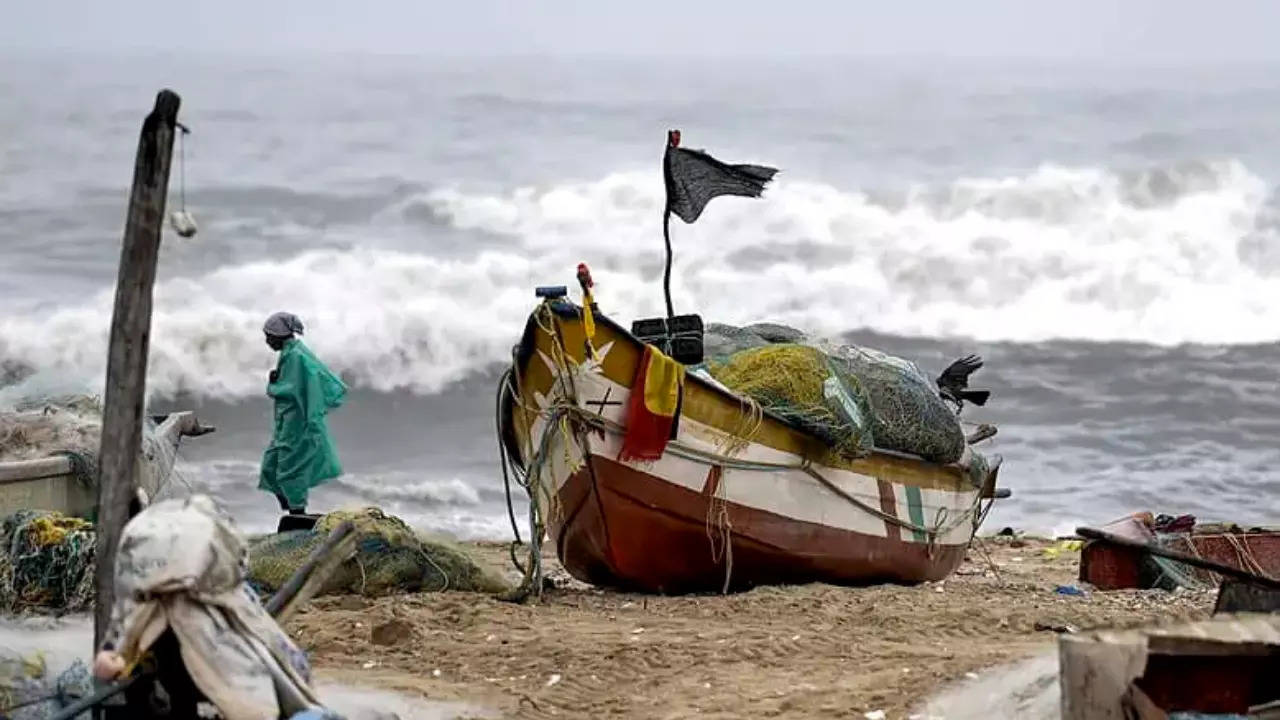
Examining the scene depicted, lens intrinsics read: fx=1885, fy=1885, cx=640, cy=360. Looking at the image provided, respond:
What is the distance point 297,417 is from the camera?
11305 mm

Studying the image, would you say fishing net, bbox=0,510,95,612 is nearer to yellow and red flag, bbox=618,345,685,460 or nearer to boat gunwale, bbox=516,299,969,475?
boat gunwale, bbox=516,299,969,475

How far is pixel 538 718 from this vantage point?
26.1 ft

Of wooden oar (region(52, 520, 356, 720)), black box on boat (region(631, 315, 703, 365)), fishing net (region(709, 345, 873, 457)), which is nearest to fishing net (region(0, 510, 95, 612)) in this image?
wooden oar (region(52, 520, 356, 720))

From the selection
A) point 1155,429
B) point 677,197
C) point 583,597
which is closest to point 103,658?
point 583,597

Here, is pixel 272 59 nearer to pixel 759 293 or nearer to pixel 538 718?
pixel 759 293

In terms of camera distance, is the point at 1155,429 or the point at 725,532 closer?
the point at 725,532

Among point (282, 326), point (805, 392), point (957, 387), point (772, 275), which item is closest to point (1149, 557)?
point (957, 387)

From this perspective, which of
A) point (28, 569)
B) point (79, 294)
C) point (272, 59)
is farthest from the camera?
point (272, 59)

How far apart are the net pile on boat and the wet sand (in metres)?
1.01

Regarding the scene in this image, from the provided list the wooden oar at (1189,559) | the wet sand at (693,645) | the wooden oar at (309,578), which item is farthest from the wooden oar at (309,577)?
the wooden oar at (1189,559)

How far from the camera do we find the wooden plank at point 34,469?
9.88 m

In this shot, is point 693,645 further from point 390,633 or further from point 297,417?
point 297,417

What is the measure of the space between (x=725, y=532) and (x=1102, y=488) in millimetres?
9856

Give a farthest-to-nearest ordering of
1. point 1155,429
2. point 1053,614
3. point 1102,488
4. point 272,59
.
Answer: point 272,59 → point 1155,429 → point 1102,488 → point 1053,614
